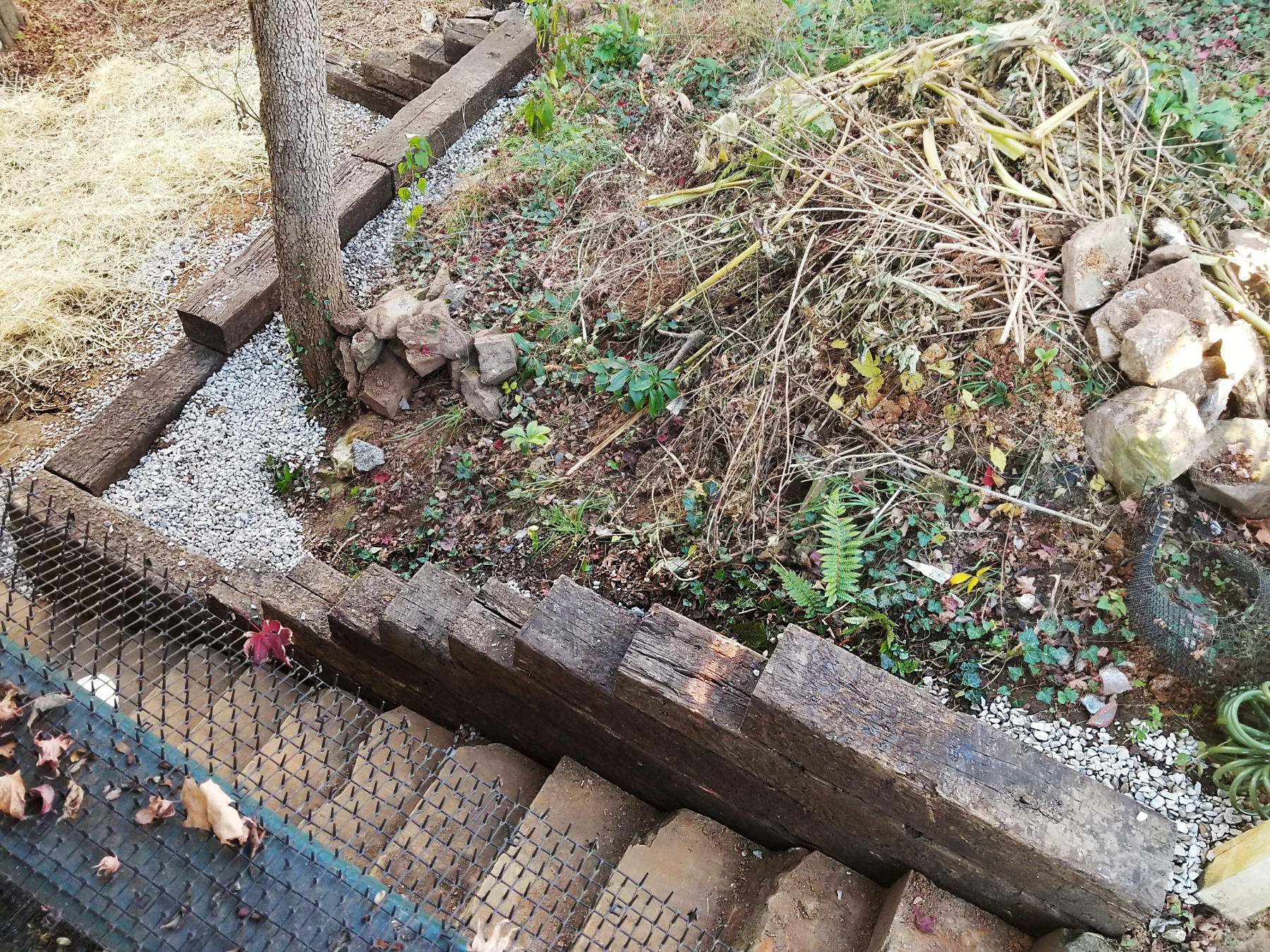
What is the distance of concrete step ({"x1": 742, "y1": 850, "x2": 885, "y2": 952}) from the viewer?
2.43 meters

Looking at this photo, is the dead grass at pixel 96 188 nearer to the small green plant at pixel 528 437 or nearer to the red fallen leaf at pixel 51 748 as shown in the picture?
the small green plant at pixel 528 437

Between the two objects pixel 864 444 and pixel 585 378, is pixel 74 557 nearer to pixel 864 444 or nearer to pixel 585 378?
pixel 585 378

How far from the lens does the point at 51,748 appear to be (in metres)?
2.00

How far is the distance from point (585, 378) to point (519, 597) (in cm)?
152

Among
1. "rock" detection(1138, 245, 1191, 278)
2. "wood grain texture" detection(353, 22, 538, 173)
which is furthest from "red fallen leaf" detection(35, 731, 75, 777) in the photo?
"wood grain texture" detection(353, 22, 538, 173)

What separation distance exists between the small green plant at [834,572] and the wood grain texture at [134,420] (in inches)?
141

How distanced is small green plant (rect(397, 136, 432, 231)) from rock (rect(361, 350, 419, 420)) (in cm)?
114

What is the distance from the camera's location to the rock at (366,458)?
4.30 metres

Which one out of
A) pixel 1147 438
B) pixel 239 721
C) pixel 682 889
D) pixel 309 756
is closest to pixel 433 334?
pixel 239 721

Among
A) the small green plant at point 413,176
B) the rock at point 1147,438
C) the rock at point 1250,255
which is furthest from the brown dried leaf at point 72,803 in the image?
the rock at point 1250,255

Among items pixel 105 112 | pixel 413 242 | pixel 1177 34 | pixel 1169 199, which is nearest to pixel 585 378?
pixel 413 242

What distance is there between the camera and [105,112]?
648cm

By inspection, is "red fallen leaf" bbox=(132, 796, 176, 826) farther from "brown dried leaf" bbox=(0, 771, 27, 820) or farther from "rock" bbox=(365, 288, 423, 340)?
"rock" bbox=(365, 288, 423, 340)

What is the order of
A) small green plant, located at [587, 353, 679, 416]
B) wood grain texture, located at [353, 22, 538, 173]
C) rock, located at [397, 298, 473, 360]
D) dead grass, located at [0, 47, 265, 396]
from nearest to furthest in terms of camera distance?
small green plant, located at [587, 353, 679, 416] → rock, located at [397, 298, 473, 360] → dead grass, located at [0, 47, 265, 396] → wood grain texture, located at [353, 22, 538, 173]
